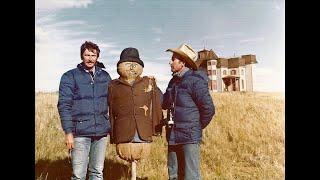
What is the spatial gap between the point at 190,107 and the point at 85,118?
4.15ft

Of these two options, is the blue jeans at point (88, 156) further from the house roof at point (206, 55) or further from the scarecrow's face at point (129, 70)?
the house roof at point (206, 55)

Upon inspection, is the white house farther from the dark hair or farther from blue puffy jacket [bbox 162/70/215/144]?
the dark hair

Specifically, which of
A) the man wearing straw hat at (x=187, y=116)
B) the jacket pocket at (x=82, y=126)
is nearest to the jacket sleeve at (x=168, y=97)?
the man wearing straw hat at (x=187, y=116)

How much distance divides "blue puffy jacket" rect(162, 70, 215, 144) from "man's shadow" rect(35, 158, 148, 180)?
836 mm

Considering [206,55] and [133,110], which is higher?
[206,55]

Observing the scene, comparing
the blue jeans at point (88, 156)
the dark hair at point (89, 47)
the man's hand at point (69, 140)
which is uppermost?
the dark hair at point (89, 47)

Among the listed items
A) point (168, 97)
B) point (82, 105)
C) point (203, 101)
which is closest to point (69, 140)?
point (82, 105)

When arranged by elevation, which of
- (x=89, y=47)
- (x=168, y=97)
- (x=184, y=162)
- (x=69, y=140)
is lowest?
(x=184, y=162)

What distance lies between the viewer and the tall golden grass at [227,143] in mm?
5922

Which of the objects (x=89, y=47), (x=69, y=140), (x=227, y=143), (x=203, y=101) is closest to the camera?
(x=69, y=140)

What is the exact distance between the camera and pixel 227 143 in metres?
6.15

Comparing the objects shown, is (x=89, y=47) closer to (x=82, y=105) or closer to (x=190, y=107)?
(x=82, y=105)

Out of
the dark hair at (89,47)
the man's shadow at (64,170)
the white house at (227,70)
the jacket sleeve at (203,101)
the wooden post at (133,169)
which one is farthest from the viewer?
the white house at (227,70)

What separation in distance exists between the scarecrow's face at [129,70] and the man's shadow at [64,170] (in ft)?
3.76
